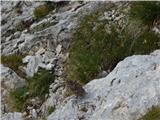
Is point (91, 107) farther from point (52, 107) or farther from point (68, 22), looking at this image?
point (68, 22)

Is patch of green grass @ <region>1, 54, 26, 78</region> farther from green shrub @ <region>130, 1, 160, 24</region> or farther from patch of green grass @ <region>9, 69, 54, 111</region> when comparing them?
green shrub @ <region>130, 1, 160, 24</region>

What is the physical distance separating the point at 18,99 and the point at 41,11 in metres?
4.03

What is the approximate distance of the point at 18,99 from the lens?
37.7 ft

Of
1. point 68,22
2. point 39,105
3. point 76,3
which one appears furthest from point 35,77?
point 76,3

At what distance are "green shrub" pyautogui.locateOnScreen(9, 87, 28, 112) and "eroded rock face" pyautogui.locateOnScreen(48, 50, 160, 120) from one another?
184cm

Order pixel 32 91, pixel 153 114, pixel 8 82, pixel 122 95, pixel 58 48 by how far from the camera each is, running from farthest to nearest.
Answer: pixel 58 48
pixel 8 82
pixel 32 91
pixel 122 95
pixel 153 114

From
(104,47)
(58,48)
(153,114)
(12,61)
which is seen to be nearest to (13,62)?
(12,61)

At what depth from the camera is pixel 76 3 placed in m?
14.5

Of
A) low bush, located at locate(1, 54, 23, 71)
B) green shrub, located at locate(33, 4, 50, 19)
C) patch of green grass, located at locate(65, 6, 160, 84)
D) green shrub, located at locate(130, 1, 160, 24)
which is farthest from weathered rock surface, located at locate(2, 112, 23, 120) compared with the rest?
green shrub, located at locate(33, 4, 50, 19)

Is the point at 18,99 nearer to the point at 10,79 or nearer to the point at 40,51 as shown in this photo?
the point at 10,79

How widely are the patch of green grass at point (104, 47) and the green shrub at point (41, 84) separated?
47 centimetres

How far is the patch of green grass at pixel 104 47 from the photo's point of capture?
10961mm

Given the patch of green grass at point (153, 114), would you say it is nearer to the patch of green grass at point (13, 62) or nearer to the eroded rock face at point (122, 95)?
the eroded rock face at point (122, 95)

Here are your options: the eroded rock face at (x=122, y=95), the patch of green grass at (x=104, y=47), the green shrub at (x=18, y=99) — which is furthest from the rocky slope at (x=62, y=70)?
the patch of green grass at (x=104, y=47)
